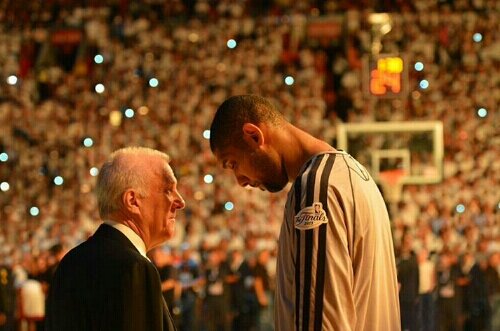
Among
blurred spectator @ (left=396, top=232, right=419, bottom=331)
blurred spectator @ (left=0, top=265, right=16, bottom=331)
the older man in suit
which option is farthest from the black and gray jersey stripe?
blurred spectator @ (left=0, top=265, right=16, bottom=331)

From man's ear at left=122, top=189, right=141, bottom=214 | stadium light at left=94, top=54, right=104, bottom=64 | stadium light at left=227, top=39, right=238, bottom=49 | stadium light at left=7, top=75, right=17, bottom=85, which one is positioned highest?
stadium light at left=227, top=39, right=238, bottom=49

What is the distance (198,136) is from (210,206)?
1248 millimetres

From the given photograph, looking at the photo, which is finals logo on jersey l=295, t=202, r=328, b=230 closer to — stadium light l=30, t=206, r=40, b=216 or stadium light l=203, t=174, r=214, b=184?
stadium light l=203, t=174, r=214, b=184

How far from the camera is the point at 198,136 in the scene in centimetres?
1449

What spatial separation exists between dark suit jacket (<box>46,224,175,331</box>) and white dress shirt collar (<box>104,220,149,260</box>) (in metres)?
0.08

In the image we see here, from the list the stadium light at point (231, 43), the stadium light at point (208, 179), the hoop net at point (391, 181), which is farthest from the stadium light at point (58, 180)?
the hoop net at point (391, 181)

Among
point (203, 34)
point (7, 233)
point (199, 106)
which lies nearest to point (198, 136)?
point (199, 106)

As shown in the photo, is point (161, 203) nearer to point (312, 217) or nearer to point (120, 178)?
point (120, 178)

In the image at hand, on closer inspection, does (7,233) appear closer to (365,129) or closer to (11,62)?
(11,62)

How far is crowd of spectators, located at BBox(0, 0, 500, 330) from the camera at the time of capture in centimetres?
1212

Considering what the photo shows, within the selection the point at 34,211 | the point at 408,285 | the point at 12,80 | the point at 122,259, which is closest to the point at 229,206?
the point at 34,211

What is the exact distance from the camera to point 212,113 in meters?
14.7

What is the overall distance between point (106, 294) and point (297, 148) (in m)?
0.57

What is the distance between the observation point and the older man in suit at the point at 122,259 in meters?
2.33
